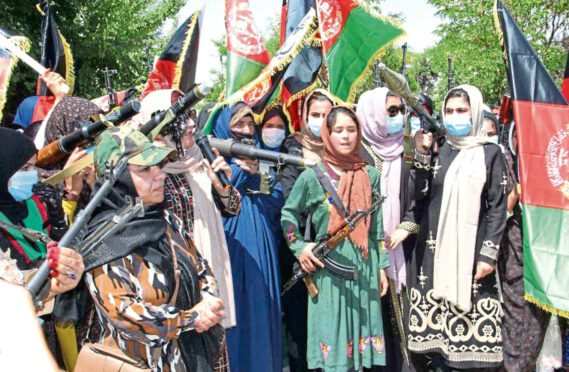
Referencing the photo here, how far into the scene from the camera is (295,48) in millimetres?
4699

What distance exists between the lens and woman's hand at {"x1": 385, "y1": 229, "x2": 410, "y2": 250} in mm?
4125

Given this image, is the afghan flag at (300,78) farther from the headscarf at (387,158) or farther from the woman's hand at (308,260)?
the woman's hand at (308,260)

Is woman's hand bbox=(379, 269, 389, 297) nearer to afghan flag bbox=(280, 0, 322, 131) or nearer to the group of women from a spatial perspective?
the group of women

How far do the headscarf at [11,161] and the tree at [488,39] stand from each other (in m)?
11.7

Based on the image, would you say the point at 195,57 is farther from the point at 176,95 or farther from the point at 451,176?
the point at 451,176

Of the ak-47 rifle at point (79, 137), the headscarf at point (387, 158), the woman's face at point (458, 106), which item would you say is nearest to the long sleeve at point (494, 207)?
the woman's face at point (458, 106)

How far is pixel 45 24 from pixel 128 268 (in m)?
3.72

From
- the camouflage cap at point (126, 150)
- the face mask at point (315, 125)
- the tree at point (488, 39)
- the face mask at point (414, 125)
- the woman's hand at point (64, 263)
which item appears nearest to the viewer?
the woman's hand at point (64, 263)

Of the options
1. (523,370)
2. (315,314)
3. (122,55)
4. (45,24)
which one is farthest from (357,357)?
(122,55)

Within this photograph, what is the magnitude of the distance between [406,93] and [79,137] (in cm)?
201

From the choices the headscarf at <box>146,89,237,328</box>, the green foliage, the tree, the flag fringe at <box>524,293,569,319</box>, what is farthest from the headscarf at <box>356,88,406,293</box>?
the tree

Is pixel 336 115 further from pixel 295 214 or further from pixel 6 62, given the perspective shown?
pixel 6 62

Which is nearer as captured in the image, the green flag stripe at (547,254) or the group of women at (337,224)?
the group of women at (337,224)

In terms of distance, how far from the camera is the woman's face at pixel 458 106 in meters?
4.04
